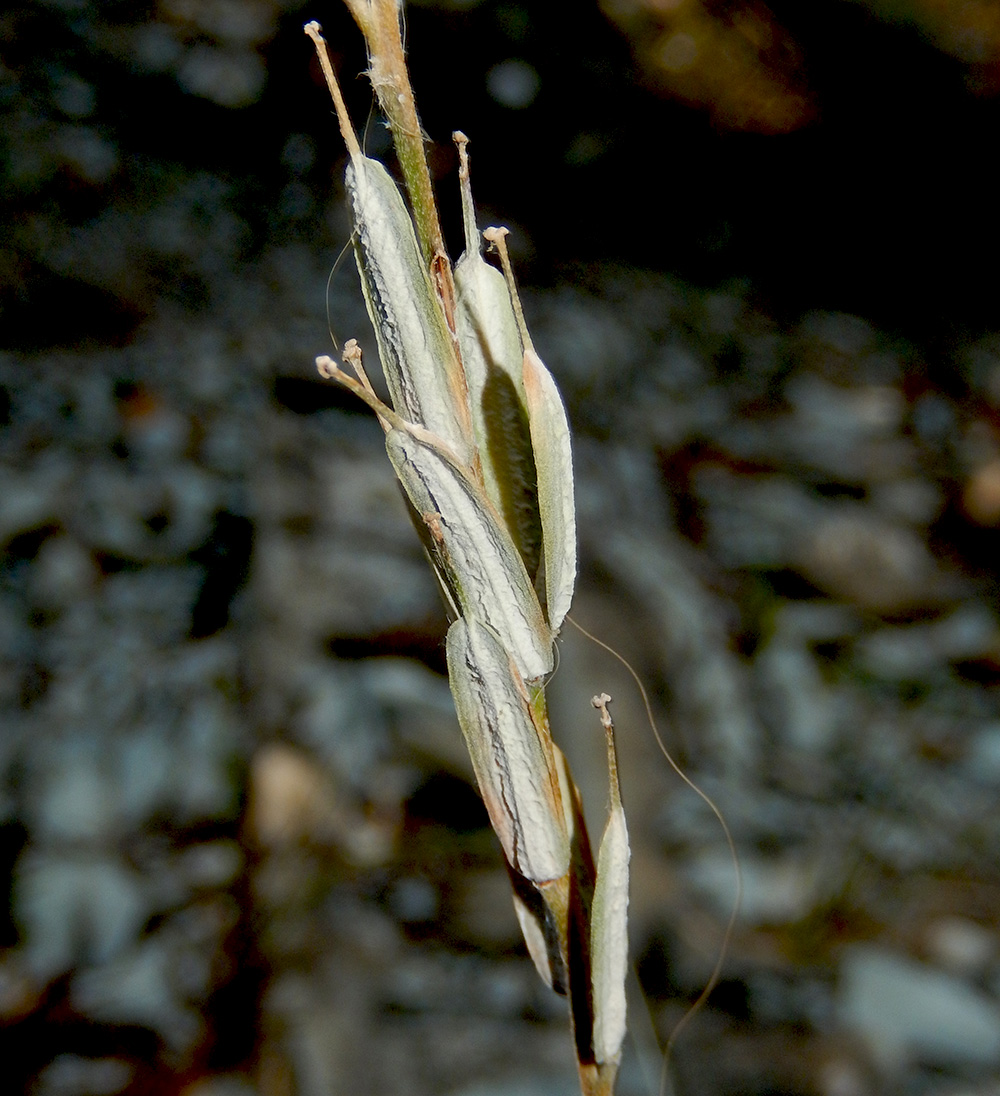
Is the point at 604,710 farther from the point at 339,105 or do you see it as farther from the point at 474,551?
the point at 339,105

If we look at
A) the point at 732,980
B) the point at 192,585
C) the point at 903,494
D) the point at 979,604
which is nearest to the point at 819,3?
the point at 903,494

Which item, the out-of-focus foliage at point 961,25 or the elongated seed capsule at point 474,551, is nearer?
the elongated seed capsule at point 474,551

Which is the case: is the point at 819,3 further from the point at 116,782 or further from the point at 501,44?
the point at 116,782

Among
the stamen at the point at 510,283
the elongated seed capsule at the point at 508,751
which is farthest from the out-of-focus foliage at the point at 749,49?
the elongated seed capsule at the point at 508,751

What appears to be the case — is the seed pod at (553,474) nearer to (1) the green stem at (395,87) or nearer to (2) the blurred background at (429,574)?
(1) the green stem at (395,87)

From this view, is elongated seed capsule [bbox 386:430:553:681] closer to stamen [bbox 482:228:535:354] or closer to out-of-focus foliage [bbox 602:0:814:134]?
stamen [bbox 482:228:535:354]

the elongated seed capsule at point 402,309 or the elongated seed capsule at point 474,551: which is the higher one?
the elongated seed capsule at point 402,309

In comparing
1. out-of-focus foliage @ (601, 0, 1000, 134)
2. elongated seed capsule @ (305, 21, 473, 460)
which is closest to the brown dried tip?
elongated seed capsule @ (305, 21, 473, 460)
